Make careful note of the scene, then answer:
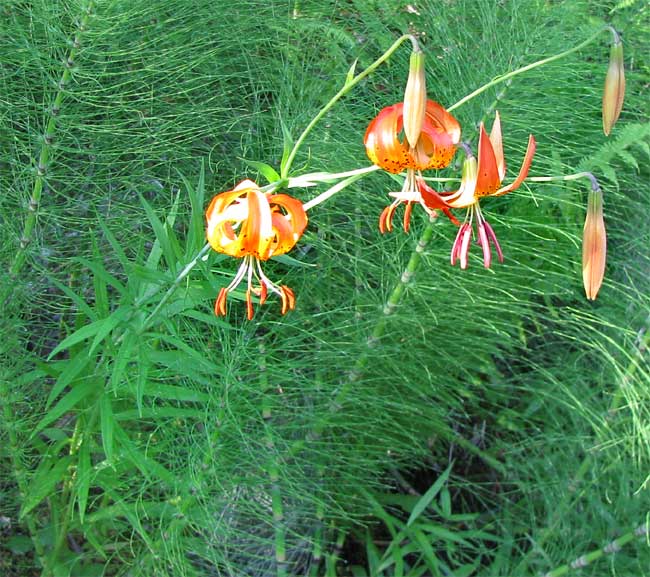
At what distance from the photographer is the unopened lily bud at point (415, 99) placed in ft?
3.76

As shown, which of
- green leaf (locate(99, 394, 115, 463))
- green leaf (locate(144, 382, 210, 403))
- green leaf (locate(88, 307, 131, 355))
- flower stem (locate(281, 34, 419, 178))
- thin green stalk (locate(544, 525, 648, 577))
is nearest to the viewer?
flower stem (locate(281, 34, 419, 178))

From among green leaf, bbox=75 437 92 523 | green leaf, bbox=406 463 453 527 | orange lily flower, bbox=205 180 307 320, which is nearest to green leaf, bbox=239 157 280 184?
orange lily flower, bbox=205 180 307 320

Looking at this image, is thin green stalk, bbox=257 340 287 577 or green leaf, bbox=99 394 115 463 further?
thin green stalk, bbox=257 340 287 577

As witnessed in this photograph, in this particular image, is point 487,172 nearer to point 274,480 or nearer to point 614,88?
point 614,88

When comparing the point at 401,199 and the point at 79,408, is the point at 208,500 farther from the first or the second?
the point at 401,199

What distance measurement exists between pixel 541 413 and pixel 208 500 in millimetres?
1017

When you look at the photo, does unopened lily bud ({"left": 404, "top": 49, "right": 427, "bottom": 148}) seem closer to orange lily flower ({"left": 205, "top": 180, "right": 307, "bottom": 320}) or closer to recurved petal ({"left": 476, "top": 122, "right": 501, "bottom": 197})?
recurved petal ({"left": 476, "top": 122, "right": 501, "bottom": 197})

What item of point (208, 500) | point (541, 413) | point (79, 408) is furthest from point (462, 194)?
point (541, 413)

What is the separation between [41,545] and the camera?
210 cm

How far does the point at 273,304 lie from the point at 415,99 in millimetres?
1015

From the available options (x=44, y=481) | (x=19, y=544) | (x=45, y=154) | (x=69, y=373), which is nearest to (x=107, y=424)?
(x=69, y=373)

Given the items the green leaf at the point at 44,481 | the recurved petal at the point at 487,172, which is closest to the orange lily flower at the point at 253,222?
the recurved petal at the point at 487,172

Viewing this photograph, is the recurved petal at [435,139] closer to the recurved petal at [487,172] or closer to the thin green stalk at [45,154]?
the recurved petal at [487,172]

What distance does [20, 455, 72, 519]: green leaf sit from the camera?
6.17 feet
